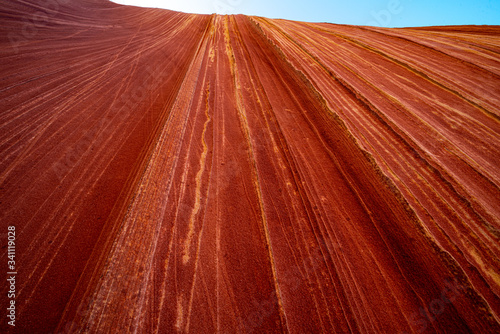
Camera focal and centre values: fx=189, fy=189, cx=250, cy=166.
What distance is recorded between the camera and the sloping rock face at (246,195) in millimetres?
1701

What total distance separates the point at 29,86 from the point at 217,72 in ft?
12.8

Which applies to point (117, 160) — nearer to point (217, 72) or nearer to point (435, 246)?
point (217, 72)

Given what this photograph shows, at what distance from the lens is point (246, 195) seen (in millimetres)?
2592

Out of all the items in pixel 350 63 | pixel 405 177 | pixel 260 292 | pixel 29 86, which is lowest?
pixel 260 292

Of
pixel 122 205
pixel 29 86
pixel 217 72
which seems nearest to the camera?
pixel 122 205

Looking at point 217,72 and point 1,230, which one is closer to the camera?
point 1,230

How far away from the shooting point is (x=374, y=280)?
75.0 inches

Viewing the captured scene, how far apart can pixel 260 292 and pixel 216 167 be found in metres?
1.73

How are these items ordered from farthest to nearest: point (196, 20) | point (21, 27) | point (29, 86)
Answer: point (196, 20) → point (21, 27) → point (29, 86)

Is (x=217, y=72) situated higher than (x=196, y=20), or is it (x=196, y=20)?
(x=196, y=20)

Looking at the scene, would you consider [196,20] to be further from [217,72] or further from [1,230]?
[1,230]

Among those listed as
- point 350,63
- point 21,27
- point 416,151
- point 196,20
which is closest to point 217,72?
point 350,63

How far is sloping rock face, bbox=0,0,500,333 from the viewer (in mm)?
1701

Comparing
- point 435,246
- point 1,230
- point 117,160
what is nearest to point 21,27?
point 117,160
